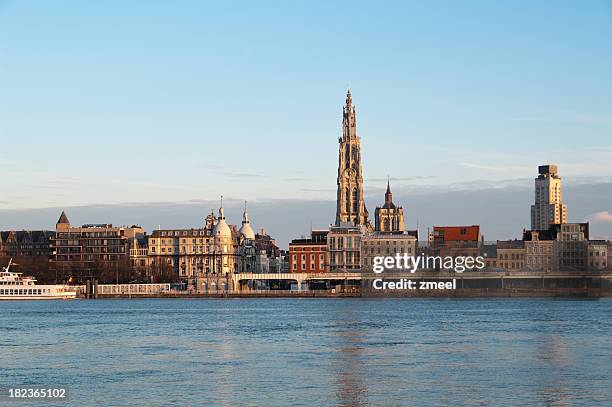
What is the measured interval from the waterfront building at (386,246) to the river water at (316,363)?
303 feet

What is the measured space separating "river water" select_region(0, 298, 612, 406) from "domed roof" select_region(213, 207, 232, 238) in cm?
10301

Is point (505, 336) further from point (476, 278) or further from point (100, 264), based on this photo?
point (100, 264)

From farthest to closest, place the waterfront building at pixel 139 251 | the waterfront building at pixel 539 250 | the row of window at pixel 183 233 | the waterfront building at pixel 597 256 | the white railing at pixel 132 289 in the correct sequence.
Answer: the row of window at pixel 183 233
the waterfront building at pixel 139 251
the waterfront building at pixel 539 250
the waterfront building at pixel 597 256
the white railing at pixel 132 289

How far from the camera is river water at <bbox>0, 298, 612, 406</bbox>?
120 ft

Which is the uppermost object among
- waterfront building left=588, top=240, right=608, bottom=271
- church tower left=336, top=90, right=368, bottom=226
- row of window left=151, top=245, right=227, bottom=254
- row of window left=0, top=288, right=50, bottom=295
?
church tower left=336, top=90, right=368, bottom=226

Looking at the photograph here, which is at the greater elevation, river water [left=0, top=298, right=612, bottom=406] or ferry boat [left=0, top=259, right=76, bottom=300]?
ferry boat [left=0, top=259, right=76, bottom=300]

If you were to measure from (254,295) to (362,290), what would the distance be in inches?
597

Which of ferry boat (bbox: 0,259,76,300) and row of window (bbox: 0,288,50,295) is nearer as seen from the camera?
ferry boat (bbox: 0,259,76,300)

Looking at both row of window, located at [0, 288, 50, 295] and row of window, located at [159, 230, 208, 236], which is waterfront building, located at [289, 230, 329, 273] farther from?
row of window, located at [0, 288, 50, 295]

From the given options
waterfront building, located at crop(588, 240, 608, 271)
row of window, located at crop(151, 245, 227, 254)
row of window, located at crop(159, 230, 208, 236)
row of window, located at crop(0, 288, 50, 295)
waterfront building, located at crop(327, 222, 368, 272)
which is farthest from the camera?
row of window, located at crop(159, 230, 208, 236)

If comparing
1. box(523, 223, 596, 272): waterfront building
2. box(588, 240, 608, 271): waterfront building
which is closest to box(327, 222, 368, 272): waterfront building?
box(523, 223, 596, 272): waterfront building

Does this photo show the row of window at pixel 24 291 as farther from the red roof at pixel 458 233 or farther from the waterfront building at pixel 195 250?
the red roof at pixel 458 233

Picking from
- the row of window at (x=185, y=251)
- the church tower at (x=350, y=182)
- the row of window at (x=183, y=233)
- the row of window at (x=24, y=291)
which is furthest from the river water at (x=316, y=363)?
the church tower at (x=350, y=182)

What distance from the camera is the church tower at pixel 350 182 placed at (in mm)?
192500
